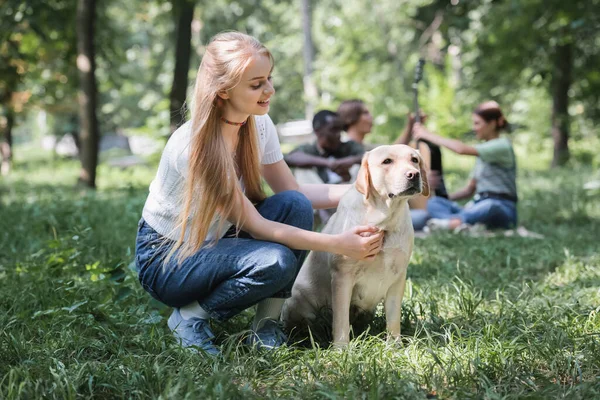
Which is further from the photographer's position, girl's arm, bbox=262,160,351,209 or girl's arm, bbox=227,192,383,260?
girl's arm, bbox=262,160,351,209

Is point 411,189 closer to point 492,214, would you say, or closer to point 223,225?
point 223,225

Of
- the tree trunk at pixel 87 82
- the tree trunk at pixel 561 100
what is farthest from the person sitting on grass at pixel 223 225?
the tree trunk at pixel 561 100

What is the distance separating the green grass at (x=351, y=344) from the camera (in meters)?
2.61

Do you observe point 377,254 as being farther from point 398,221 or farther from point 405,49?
point 405,49

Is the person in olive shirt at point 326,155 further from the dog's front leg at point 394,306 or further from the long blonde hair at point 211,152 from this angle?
the long blonde hair at point 211,152

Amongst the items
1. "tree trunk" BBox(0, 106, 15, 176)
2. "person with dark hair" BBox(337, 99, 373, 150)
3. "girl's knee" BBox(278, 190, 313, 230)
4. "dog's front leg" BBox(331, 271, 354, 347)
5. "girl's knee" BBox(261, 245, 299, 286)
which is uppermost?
"person with dark hair" BBox(337, 99, 373, 150)

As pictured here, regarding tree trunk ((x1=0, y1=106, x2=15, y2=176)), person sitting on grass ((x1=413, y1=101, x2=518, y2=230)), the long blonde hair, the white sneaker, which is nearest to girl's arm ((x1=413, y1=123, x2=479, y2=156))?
person sitting on grass ((x1=413, y1=101, x2=518, y2=230))

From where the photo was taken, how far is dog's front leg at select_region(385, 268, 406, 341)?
3283mm

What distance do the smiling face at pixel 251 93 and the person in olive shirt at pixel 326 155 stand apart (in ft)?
10.5

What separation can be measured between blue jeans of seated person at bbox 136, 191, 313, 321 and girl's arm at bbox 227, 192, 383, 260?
49mm

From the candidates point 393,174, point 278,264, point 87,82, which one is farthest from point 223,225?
point 87,82

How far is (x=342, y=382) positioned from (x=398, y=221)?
88 centimetres

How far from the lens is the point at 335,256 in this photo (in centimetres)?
321

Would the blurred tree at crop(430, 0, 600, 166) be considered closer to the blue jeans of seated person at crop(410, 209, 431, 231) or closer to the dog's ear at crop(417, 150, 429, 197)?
the blue jeans of seated person at crop(410, 209, 431, 231)
